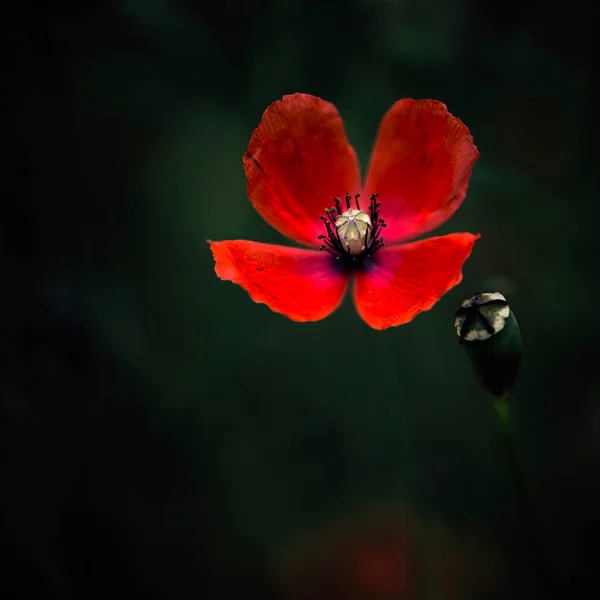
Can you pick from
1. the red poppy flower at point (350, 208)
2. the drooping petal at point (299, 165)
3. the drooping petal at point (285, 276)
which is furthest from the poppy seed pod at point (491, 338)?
the drooping petal at point (299, 165)

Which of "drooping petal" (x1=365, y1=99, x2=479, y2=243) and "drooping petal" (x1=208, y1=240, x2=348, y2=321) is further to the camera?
"drooping petal" (x1=365, y1=99, x2=479, y2=243)

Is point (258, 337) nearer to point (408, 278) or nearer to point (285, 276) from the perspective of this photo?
point (285, 276)

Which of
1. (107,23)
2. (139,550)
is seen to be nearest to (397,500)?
(139,550)

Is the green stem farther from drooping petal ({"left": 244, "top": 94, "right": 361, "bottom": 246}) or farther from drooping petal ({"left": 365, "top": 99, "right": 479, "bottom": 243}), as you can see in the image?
drooping petal ({"left": 244, "top": 94, "right": 361, "bottom": 246})

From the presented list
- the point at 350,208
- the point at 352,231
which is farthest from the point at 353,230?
the point at 350,208

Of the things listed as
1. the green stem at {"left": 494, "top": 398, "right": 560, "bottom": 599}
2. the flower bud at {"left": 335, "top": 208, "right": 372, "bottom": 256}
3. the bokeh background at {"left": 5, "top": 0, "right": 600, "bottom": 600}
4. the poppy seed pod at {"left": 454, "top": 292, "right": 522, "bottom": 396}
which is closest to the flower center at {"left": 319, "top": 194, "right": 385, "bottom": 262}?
the flower bud at {"left": 335, "top": 208, "right": 372, "bottom": 256}

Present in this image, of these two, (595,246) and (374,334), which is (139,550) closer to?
(374,334)

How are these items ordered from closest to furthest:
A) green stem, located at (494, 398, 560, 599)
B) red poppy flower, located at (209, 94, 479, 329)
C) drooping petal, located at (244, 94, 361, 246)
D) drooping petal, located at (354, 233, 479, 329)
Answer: green stem, located at (494, 398, 560, 599), drooping petal, located at (354, 233, 479, 329), red poppy flower, located at (209, 94, 479, 329), drooping petal, located at (244, 94, 361, 246)

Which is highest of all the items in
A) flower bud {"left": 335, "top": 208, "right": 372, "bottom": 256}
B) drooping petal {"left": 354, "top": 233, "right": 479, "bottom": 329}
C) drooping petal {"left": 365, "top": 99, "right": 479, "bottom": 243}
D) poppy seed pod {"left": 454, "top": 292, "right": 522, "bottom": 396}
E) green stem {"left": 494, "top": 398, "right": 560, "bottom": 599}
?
drooping petal {"left": 365, "top": 99, "right": 479, "bottom": 243}

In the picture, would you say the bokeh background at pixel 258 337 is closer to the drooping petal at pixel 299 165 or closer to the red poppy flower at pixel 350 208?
the red poppy flower at pixel 350 208
